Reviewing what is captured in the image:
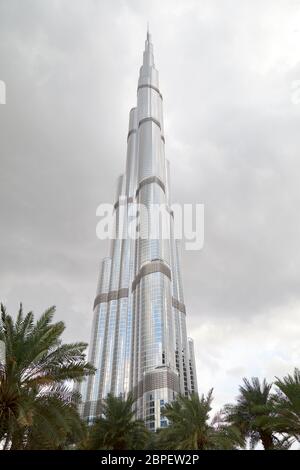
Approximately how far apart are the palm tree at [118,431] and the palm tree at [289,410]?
10.6 metres

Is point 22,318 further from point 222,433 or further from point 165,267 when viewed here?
point 165,267

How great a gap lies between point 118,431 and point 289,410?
41.6ft

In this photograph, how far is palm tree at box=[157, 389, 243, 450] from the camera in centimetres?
2609

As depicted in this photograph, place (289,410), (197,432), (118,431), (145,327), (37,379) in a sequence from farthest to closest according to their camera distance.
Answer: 1. (145,327)
2. (118,431)
3. (197,432)
4. (289,410)
5. (37,379)

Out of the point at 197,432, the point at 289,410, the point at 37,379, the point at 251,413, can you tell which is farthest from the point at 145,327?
the point at 37,379

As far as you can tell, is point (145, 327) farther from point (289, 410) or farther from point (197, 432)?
point (289, 410)

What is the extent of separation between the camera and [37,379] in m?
17.7

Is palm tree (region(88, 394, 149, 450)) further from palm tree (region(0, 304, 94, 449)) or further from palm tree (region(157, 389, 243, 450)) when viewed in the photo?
palm tree (region(0, 304, 94, 449))

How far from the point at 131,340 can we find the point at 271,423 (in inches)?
5234

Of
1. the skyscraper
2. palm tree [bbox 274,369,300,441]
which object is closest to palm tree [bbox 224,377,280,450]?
palm tree [bbox 274,369,300,441]

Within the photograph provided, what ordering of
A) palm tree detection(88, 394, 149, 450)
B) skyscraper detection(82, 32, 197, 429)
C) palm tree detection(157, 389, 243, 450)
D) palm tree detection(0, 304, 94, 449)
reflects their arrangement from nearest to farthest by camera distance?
palm tree detection(0, 304, 94, 449) → palm tree detection(157, 389, 243, 450) → palm tree detection(88, 394, 149, 450) → skyscraper detection(82, 32, 197, 429)

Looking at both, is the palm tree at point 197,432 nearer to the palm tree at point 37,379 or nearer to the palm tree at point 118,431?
the palm tree at point 118,431

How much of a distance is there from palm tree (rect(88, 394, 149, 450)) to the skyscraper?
84.5 m

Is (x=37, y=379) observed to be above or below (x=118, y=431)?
below
